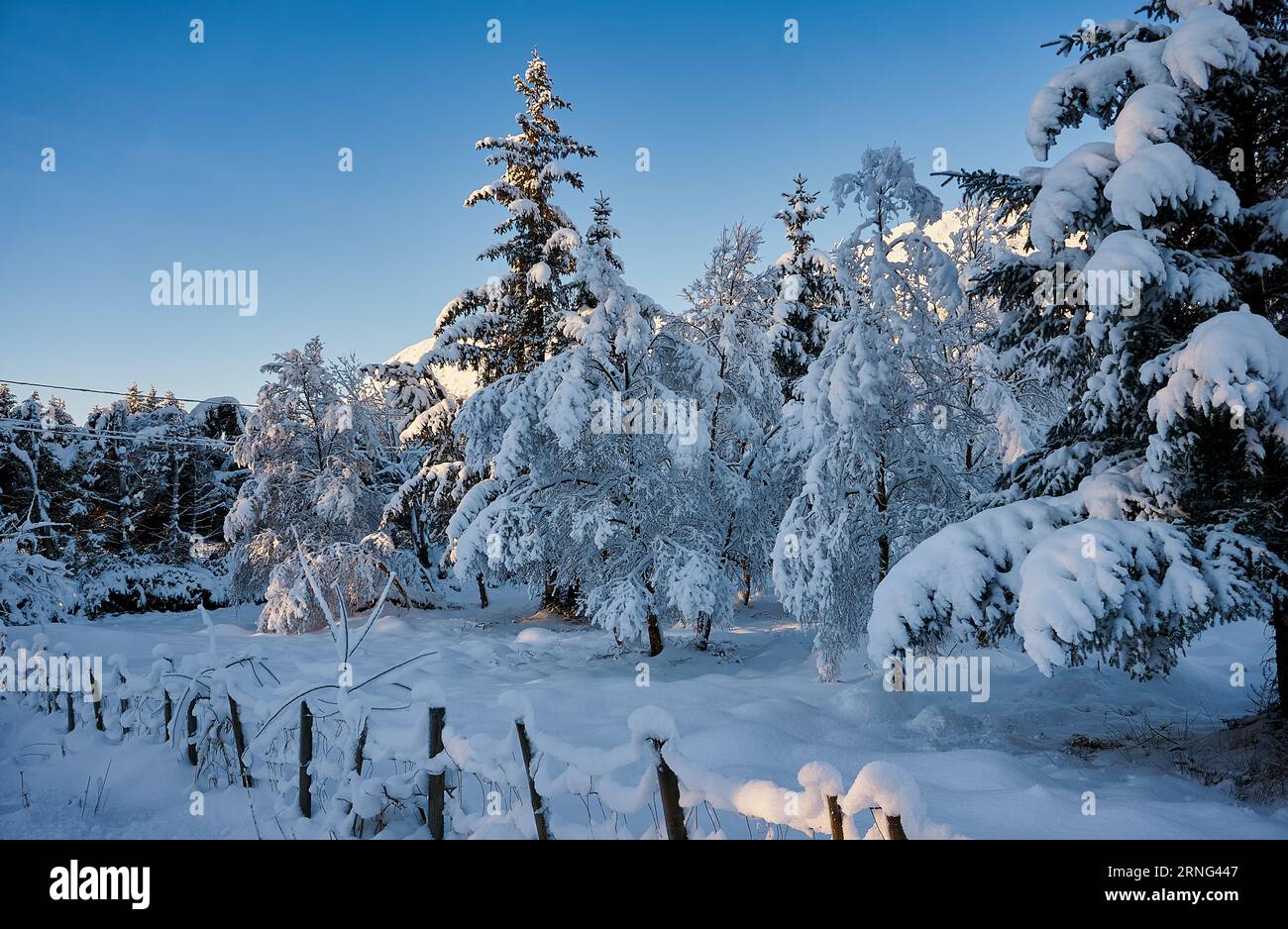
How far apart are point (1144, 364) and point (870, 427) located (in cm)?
397

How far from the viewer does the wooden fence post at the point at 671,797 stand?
3150 millimetres

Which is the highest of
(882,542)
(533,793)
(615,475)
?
(615,475)

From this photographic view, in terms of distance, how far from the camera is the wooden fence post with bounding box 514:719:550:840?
377cm

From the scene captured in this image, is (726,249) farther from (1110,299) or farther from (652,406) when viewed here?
(1110,299)

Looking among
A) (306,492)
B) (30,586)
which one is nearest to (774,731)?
(30,586)

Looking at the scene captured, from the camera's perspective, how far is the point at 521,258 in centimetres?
1742

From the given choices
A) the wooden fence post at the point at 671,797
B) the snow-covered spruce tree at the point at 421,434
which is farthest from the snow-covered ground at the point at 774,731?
the snow-covered spruce tree at the point at 421,434

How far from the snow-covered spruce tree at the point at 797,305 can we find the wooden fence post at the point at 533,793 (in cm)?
1545

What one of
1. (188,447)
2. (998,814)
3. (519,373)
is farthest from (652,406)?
(188,447)

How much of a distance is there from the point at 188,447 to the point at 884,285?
2801 centimetres

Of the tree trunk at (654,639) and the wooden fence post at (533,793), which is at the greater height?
the wooden fence post at (533,793)

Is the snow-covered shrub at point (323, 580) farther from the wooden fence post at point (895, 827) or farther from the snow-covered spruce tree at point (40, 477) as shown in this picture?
the wooden fence post at point (895, 827)

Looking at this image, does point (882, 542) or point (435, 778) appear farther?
point (882, 542)

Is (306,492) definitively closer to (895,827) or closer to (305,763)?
(305,763)
